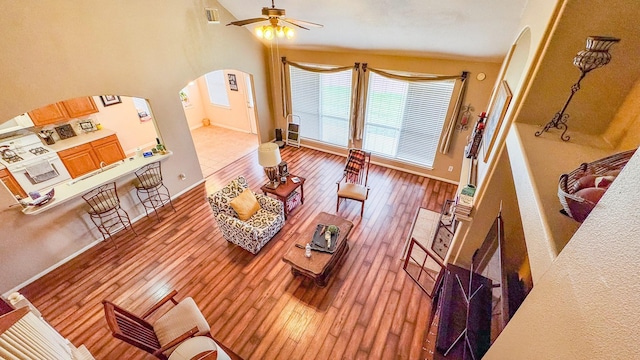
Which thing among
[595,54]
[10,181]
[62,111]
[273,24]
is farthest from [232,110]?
[595,54]

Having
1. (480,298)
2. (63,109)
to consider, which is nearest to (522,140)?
(480,298)

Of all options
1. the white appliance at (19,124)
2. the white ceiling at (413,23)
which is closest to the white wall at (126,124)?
the white appliance at (19,124)

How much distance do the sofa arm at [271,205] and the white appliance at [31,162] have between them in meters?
3.90

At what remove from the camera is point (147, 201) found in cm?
464

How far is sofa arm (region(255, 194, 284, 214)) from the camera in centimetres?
415

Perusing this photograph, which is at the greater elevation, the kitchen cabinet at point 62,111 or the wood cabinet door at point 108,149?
the kitchen cabinet at point 62,111

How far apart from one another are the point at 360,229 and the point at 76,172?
6.22 meters

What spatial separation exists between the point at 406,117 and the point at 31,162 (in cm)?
747

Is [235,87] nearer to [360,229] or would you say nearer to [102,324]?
[360,229]

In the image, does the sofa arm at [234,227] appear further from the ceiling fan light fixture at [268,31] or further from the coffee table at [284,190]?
the ceiling fan light fixture at [268,31]

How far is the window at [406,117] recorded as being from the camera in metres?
5.04

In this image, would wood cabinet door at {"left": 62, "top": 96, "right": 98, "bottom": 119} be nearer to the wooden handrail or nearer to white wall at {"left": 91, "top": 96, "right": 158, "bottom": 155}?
white wall at {"left": 91, "top": 96, "right": 158, "bottom": 155}

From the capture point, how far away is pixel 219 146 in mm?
7309

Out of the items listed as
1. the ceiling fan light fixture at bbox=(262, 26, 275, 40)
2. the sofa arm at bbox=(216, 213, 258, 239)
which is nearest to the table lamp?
the sofa arm at bbox=(216, 213, 258, 239)
